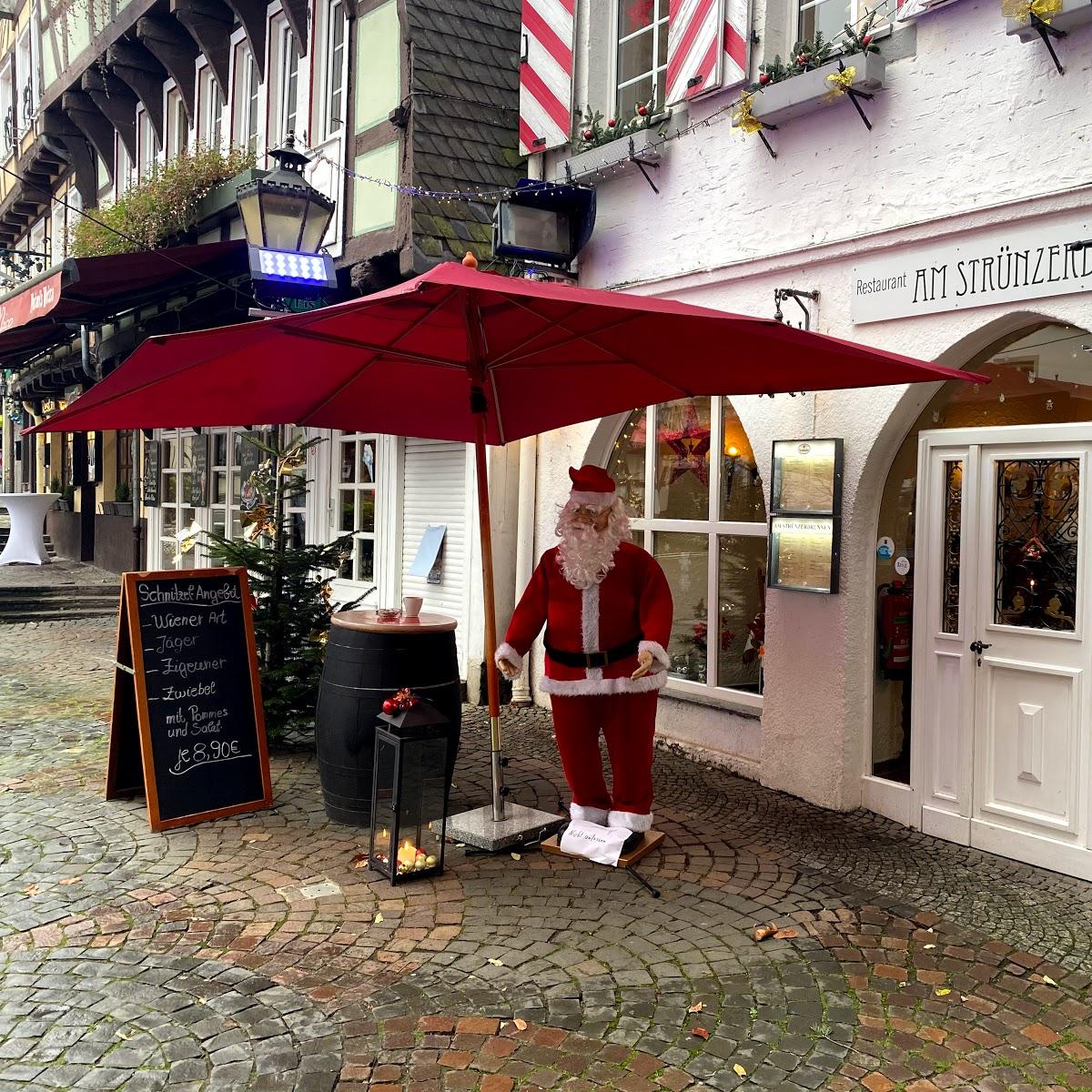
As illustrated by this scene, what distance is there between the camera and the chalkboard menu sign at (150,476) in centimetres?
1455

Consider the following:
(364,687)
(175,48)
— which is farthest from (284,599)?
(175,48)

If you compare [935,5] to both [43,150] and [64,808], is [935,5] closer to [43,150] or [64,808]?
[64,808]

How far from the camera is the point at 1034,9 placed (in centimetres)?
435

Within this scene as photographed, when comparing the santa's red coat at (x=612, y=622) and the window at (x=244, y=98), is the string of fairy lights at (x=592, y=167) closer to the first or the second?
the window at (x=244, y=98)

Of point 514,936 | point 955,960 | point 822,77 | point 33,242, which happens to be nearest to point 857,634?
point 955,960

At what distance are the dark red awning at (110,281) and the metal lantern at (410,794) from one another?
18.6 ft

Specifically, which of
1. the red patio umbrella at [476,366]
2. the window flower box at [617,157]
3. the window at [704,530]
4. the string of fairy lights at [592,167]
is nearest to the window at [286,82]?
the string of fairy lights at [592,167]

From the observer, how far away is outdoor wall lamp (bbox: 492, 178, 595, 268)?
6.91 meters

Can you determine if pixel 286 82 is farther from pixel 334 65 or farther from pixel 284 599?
pixel 284 599

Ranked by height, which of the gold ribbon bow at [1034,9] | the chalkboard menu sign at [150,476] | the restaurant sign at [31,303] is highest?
the gold ribbon bow at [1034,9]

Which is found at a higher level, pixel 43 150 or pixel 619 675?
pixel 43 150

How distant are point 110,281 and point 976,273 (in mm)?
7266

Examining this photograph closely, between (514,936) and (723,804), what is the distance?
201 centimetres

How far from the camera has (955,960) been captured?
12.3ft
